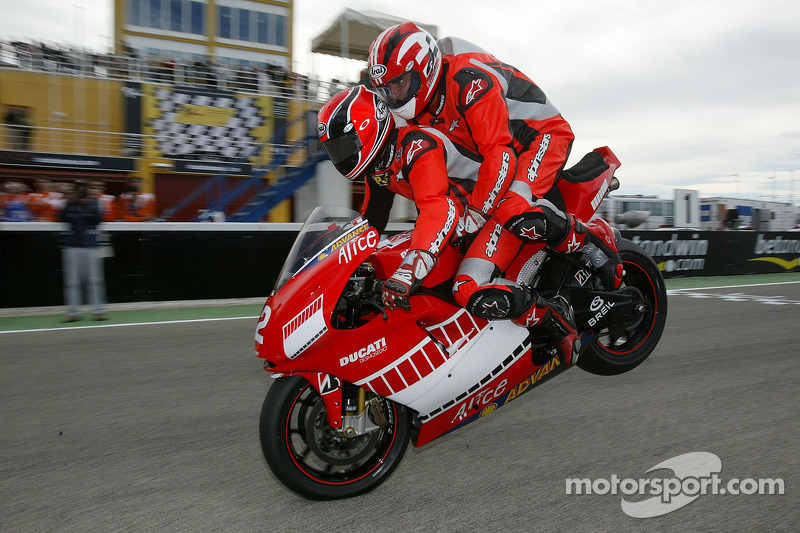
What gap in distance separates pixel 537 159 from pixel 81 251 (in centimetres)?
613

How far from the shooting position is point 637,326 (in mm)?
4297

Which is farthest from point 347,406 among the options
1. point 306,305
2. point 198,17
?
point 198,17

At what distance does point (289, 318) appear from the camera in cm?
254

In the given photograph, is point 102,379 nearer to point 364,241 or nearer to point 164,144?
point 364,241

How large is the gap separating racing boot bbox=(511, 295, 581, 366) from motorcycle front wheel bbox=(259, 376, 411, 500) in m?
0.84

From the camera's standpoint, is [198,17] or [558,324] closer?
[558,324]

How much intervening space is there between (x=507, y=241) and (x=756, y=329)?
15.3 feet

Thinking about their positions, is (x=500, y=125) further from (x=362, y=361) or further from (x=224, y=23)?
(x=224, y=23)

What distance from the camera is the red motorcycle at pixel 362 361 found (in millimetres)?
2559

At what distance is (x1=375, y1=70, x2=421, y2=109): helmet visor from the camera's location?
3412 mm

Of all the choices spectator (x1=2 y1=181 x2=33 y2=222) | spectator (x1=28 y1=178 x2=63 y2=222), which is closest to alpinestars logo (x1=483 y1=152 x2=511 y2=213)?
spectator (x1=28 y1=178 x2=63 y2=222)

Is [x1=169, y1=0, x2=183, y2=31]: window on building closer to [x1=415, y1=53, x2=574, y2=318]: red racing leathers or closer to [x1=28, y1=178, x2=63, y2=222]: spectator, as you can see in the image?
[x1=28, y1=178, x2=63, y2=222]: spectator

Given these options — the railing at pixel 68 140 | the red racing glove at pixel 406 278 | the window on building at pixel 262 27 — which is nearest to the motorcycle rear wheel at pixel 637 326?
the red racing glove at pixel 406 278

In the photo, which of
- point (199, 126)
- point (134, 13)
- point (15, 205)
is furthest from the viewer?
point (134, 13)
